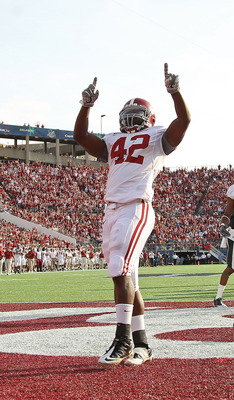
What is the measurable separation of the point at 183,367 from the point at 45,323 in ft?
10.2

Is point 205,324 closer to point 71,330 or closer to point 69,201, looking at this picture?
point 71,330

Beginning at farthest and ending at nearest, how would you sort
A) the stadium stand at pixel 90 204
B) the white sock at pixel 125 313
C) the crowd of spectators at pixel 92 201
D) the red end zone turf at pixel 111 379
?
the crowd of spectators at pixel 92 201 < the stadium stand at pixel 90 204 < the white sock at pixel 125 313 < the red end zone turf at pixel 111 379

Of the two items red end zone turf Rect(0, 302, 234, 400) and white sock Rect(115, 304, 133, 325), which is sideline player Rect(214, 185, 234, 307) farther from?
white sock Rect(115, 304, 133, 325)

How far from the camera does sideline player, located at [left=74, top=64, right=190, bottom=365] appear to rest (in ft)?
12.6

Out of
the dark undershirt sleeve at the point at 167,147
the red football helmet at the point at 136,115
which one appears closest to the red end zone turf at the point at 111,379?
the dark undershirt sleeve at the point at 167,147

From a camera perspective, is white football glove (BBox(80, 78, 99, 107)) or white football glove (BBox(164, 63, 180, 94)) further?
white football glove (BBox(80, 78, 99, 107))

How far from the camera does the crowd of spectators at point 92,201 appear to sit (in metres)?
37.6

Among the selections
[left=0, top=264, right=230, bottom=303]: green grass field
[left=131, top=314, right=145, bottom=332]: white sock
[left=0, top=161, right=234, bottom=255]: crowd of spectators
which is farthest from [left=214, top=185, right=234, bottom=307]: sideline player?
[left=0, top=161, right=234, bottom=255]: crowd of spectators

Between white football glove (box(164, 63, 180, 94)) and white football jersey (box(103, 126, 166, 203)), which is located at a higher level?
white football glove (box(164, 63, 180, 94))

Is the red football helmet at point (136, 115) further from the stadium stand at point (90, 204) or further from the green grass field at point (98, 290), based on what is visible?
the stadium stand at point (90, 204)

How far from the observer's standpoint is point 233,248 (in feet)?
25.7

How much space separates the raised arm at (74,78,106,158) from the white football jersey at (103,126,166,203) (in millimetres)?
156

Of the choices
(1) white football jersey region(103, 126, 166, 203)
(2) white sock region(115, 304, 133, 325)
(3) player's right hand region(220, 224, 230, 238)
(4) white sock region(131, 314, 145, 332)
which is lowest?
(4) white sock region(131, 314, 145, 332)

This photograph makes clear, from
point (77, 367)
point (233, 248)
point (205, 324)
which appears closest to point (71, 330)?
point (205, 324)
